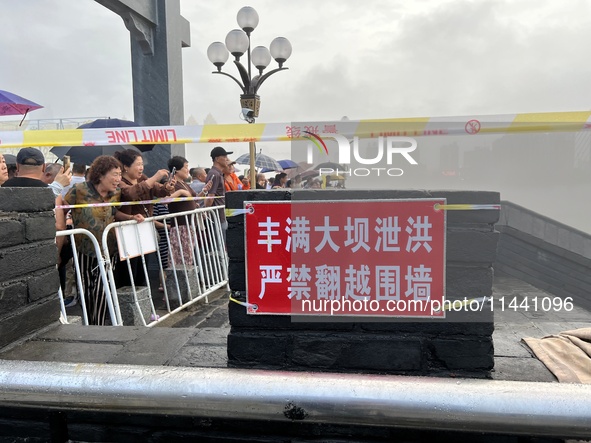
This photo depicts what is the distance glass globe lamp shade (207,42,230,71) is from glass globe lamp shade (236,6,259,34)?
649 mm

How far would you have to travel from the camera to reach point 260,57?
10.2 m

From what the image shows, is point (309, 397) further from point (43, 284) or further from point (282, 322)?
point (43, 284)

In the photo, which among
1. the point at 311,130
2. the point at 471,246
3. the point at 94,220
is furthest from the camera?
the point at 311,130

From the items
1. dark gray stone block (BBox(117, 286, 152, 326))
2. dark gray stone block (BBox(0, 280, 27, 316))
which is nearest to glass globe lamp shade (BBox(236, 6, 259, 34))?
dark gray stone block (BBox(117, 286, 152, 326))

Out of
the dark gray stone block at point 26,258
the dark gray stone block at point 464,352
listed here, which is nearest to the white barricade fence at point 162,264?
the dark gray stone block at point 26,258

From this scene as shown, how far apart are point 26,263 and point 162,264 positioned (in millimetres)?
2835

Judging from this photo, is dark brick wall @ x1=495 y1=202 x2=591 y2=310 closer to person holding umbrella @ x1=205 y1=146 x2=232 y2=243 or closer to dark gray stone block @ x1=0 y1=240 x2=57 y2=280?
person holding umbrella @ x1=205 y1=146 x2=232 y2=243

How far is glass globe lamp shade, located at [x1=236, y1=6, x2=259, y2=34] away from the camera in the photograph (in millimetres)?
9680

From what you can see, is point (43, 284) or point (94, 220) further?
point (94, 220)

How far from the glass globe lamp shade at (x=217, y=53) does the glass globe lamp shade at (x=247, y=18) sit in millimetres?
649

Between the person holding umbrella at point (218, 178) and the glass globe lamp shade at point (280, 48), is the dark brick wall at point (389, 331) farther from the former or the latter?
the glass globe lamp shade at point (280, 48)

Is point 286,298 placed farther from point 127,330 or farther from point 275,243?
point 127,330

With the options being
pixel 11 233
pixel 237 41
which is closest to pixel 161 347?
pixel 11 233

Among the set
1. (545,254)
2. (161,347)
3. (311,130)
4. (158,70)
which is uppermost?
(158,70)
